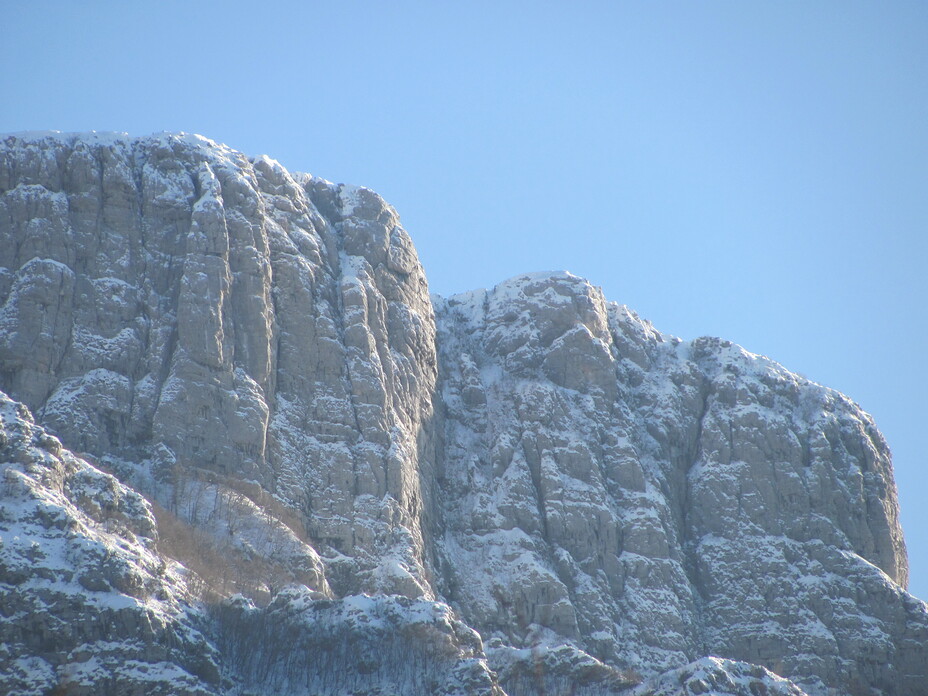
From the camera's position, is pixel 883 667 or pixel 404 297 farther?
pixel 404 297

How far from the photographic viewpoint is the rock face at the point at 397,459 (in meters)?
111

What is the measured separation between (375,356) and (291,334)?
8.11 meters

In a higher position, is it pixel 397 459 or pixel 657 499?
pixel 657 499

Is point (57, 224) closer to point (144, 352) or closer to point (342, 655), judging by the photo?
point (144, 352)

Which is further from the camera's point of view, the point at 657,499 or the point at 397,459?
the point at 657,499

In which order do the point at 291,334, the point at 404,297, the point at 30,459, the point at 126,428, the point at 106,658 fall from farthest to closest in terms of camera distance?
1. the point at 404,297
2. the point at 291,334
3. the point at 126,428
4. the point at 30,459
5. the point at 106,658

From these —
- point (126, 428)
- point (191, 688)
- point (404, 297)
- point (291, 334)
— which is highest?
point (404, 297)

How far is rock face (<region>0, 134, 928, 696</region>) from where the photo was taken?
111312mm

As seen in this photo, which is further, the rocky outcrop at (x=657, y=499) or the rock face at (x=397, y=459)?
the rocky outcrop at (x=657, y=499)

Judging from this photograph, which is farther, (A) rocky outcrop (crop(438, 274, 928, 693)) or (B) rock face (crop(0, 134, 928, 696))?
(A) rocky outcrop (crop(438, 274, 928, 693))

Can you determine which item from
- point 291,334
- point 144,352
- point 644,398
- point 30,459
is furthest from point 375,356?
point 30,459

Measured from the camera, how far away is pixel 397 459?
5433 inches

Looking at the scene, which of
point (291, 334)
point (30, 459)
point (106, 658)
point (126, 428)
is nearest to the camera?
point (106, 658)

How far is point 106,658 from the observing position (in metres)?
97.1
